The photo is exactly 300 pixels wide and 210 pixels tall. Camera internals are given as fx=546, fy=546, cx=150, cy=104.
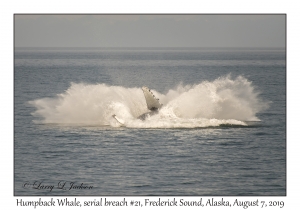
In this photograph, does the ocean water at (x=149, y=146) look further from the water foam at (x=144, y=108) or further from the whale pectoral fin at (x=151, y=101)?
the whale pectoral fin at (x=151, y=101)

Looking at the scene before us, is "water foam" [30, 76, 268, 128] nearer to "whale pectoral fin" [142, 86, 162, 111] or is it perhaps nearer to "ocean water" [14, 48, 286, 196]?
"ocean water" [14, 48, 286, 196]

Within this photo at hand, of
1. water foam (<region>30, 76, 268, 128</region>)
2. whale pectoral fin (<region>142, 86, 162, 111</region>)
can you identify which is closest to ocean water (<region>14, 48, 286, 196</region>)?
water foam (<region>30, 76, 268, 128</region>)

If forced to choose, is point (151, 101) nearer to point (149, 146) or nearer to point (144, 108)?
point (144, 108)

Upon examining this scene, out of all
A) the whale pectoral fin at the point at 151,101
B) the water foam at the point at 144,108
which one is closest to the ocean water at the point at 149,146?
the water foam at the point at 144,108

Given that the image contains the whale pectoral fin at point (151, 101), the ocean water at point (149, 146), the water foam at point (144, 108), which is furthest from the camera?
the water foam at point (144, 108)

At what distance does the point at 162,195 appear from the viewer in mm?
23297

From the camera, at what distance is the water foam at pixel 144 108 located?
36.6 m

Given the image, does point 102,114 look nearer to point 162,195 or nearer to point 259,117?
point 259,117

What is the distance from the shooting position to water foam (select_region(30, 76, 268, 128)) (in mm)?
36594

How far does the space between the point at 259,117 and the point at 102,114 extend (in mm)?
12762

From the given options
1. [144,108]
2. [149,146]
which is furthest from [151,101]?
[149,146]

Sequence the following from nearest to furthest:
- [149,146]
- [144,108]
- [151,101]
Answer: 1. [149,146]
2. [151,101]
3. [144,108]

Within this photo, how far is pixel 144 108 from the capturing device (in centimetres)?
3988

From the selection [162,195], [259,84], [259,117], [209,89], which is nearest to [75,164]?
[162,195]
